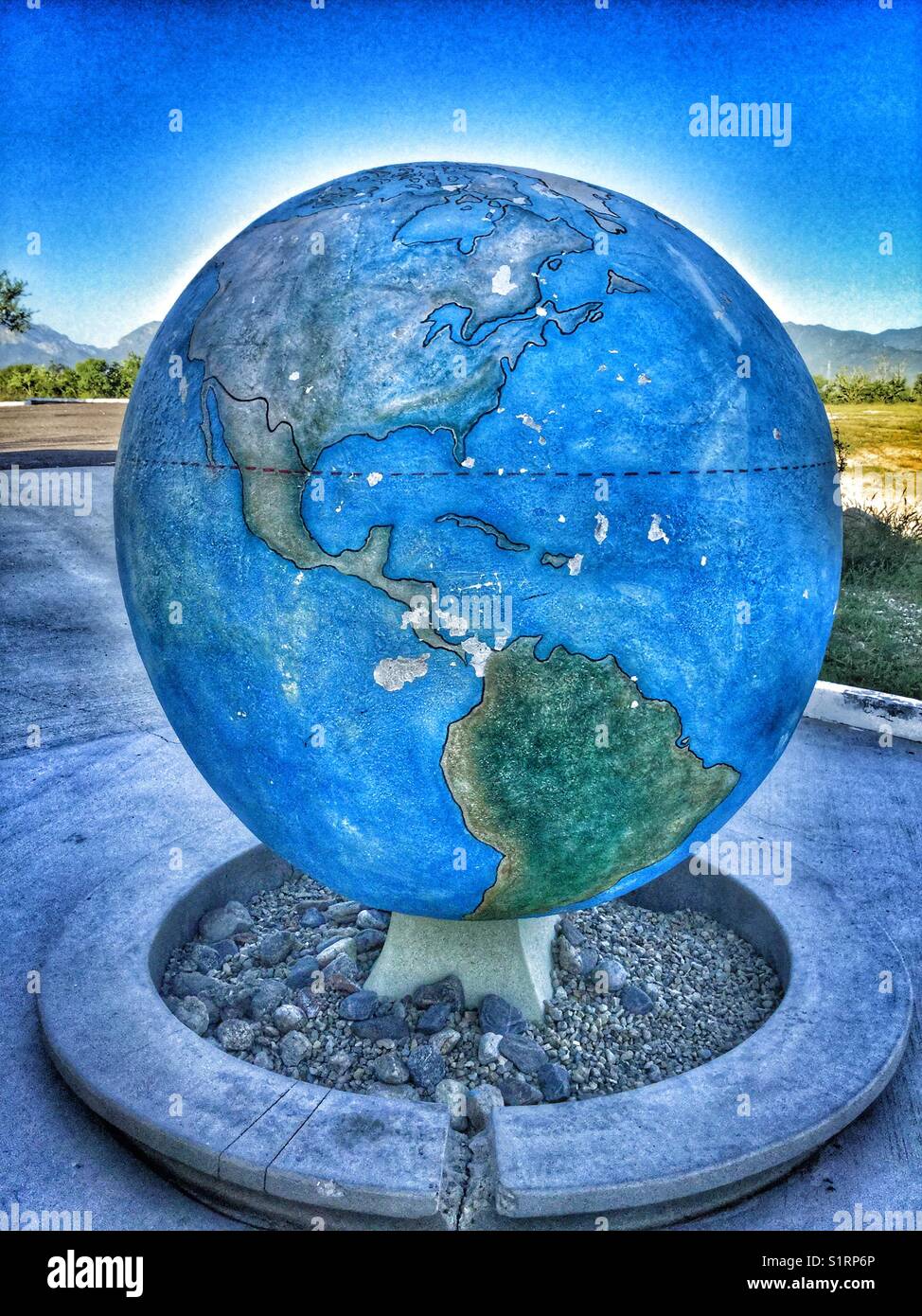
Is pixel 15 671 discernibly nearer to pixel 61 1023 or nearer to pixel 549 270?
pixel 61 1023

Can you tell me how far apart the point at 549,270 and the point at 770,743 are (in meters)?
1.72

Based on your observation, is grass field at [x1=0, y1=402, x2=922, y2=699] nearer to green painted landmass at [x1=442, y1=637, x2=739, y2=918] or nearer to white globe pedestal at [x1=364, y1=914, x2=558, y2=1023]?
white globe pedestal at [x1=364, y1=914, x2=558, y2=1023]

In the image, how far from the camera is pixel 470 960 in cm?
443

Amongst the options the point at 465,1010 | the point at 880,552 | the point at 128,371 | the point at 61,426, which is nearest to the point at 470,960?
the point at 465,1010

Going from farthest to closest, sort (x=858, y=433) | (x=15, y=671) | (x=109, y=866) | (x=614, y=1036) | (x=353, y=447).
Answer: (x=858, y=433), (x=15, y=671), (x=109, y=866), (x=614, y=1036), (x=353, y=447)

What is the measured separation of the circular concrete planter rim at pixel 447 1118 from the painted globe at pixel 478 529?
2.47 ft

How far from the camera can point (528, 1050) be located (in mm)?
4117

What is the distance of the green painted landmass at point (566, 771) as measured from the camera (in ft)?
10.5

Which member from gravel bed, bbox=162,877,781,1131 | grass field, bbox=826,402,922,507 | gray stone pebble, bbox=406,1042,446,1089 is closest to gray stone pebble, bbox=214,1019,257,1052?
gravel bed, bbox=162,877,781,1131

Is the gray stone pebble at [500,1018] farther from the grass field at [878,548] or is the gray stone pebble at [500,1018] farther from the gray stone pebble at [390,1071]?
the grass field at [878,548]

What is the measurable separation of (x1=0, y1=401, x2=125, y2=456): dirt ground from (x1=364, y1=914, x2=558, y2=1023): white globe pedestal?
16839 mm

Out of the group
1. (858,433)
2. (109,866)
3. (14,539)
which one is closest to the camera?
(109,866)

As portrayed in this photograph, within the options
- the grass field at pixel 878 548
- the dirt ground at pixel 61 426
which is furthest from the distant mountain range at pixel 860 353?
the dirt ground at pixel 61 426
